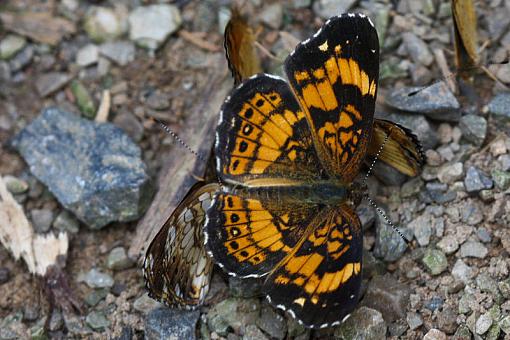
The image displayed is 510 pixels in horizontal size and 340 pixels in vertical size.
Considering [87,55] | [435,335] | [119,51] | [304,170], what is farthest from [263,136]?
[87,55]

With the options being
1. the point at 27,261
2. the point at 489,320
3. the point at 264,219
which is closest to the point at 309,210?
the point at 264,219

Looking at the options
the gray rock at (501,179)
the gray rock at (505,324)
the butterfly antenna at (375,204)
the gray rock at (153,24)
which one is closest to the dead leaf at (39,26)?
the gray rock at (153,24)

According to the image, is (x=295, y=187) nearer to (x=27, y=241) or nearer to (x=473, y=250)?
(x=473, y=250)

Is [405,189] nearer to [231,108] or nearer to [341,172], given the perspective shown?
[341,172]

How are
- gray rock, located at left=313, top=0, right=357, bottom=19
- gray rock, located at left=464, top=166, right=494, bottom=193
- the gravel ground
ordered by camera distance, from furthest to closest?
gray rock, located at left=313, top=0, right=357, bottom=19 → gray rock, located at left=464, top=166, right=494, bottom=193 → the gravel ground

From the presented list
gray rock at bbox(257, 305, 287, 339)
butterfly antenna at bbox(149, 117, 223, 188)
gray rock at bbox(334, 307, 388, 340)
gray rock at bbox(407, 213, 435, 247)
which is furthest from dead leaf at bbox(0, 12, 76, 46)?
gray rock at bbox(334, 307, 388, 340)

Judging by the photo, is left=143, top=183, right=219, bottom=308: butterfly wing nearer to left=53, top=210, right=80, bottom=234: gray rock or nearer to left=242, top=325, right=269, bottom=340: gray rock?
left=242, top=325, right=269, bottom=340: gray rock
